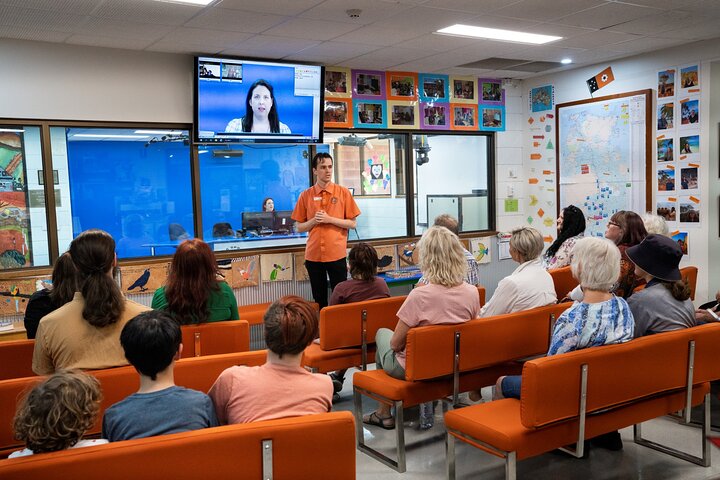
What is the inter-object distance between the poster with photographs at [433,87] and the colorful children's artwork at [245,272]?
8.64ft

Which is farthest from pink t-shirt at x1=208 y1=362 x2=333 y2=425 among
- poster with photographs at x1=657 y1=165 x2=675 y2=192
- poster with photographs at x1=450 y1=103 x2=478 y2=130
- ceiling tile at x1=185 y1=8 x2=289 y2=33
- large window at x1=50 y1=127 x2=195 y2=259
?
poster with photographs at x1=450 y1=103 x2=478 y2=130

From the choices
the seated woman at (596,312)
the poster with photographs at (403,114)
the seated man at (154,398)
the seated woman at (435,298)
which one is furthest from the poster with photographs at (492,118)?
the seated man at (154,398)

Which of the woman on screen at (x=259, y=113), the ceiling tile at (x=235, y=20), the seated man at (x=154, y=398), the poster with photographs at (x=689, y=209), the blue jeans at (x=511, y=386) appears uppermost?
the ceiling tile at (x=235, y=20)

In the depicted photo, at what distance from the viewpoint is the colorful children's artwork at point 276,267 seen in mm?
6332

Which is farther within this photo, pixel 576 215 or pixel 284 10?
pixel 576 215

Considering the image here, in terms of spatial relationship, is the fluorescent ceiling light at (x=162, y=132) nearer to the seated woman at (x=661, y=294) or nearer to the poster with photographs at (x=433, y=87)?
the poster with photographs at (x=433, y=87)

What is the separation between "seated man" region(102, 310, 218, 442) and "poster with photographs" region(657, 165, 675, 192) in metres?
5.59

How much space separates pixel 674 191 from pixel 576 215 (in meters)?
1.85

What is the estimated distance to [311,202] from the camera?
19.7 ft

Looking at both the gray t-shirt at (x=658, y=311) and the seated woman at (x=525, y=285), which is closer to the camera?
the gray t-shirt at (x=658, y=311)

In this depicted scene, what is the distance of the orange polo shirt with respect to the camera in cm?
590

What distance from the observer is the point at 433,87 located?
722cm

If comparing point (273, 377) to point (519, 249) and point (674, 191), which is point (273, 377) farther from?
point (674, 191)

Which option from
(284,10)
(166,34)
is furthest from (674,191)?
(166,34)
